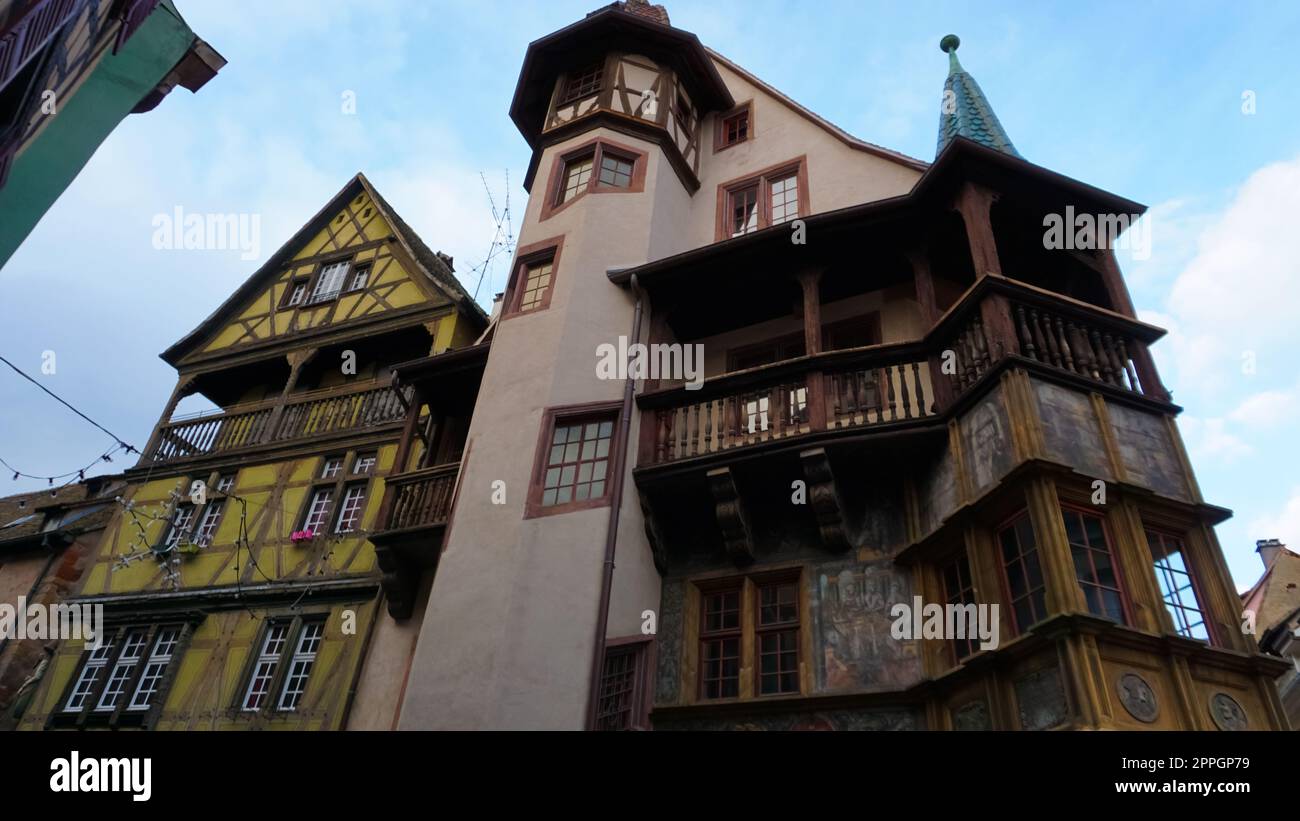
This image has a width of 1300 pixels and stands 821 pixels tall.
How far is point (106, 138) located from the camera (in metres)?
11.0

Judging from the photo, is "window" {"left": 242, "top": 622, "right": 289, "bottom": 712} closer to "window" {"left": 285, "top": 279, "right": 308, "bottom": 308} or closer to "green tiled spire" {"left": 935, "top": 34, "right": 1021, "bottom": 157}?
"window" {"left": 285, "top": 279, "right": 308, "bottom": 308}

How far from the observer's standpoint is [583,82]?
17109 mm

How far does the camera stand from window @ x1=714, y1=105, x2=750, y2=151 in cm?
1689

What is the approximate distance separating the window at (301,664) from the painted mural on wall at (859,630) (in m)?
8.88

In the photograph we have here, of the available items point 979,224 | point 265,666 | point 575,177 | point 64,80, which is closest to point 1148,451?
point 979,224

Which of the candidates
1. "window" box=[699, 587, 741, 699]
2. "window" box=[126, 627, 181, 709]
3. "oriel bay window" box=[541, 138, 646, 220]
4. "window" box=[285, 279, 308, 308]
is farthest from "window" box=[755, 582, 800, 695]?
"window" box=[285, 279, 308, 308]

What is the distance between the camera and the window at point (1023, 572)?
8.04m

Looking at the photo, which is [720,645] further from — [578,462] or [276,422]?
[276,422]

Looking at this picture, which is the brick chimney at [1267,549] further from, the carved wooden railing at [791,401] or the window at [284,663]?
the window at [284,663]

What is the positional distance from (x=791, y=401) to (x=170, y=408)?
16.0 meters

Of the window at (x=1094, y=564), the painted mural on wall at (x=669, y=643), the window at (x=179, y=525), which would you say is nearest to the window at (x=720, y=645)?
the painted mural on wall at (x=669, y=643)

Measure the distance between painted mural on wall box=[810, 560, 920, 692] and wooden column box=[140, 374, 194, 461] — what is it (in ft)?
52.0
